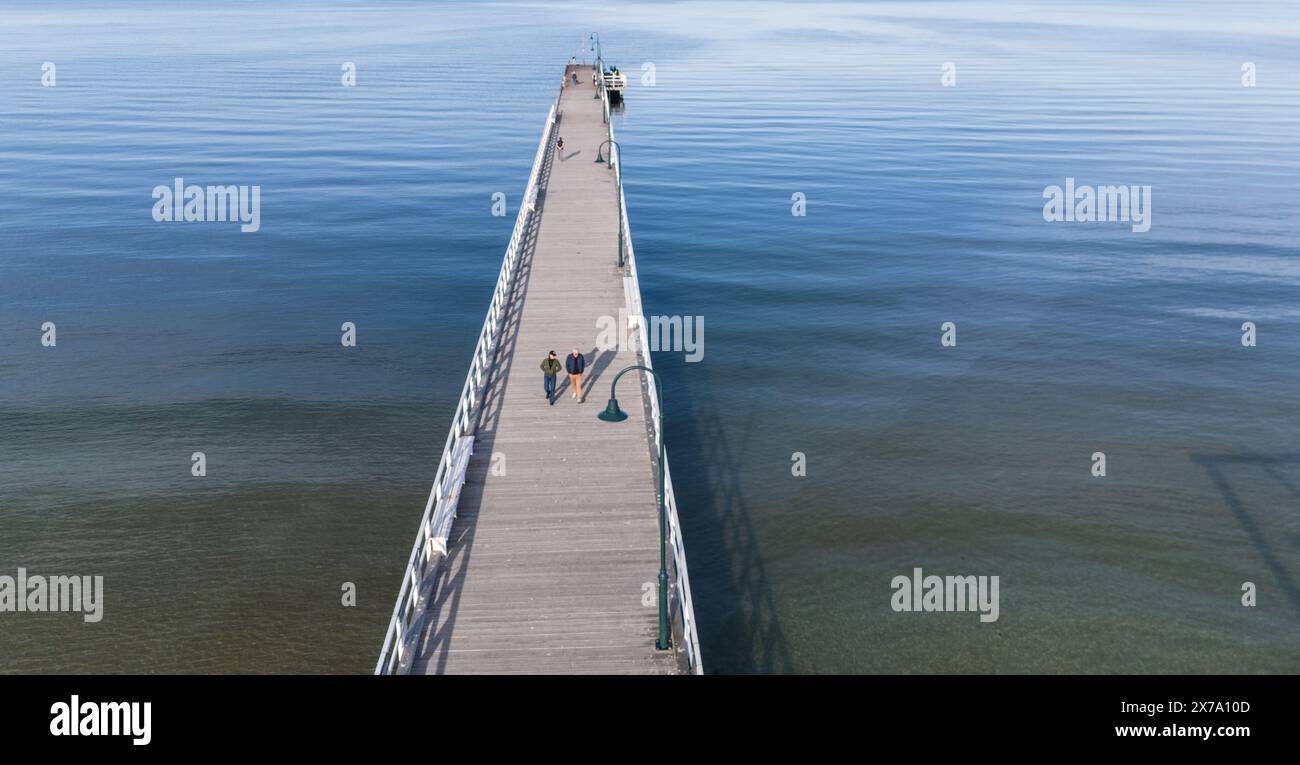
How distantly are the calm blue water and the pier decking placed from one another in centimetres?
358

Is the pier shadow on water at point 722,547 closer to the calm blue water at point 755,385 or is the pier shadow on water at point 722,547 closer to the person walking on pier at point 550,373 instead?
the calm blue water at point 755,385

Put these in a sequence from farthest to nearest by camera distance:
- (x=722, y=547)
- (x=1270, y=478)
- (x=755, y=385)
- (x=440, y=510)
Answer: (x=755, y=385) < (x=1270, y=478) < (x=722, y=547) < (x=440, y=510)

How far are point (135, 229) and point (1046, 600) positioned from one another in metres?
44.5

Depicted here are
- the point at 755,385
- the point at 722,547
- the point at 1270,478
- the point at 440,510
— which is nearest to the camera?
the point at 440,510

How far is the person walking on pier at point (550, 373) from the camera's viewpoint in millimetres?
23938

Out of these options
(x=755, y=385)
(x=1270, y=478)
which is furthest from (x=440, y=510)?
(x=1270, y=478)

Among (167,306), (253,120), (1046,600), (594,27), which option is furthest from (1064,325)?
(594,27)

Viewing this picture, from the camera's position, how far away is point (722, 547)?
24016mm

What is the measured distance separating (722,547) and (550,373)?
229 inches

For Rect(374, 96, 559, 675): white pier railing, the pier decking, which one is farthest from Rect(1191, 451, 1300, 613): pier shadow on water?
Rect(374, 96, 559, 675): white pier railing

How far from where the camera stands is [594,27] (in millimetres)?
189750

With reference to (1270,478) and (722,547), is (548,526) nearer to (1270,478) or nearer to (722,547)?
(722,547)

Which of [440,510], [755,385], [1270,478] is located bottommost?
[1270,478]

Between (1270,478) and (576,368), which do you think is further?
(1270,478)
